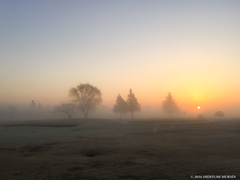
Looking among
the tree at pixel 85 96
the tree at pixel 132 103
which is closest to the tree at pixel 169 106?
the tree at pixel 132 103

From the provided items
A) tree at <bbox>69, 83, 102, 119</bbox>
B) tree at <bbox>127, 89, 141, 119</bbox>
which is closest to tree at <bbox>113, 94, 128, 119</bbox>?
tree at <bbox>127, 89, 141, 119</bbox>

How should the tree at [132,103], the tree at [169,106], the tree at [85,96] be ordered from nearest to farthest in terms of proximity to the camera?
the tree at [85,96]
the tree at [132,103]
the tree at [169,106]

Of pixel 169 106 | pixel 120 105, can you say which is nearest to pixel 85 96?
pixel 120 105

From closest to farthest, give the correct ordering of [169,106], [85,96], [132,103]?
[85,96] → [132,103] → [169,106]

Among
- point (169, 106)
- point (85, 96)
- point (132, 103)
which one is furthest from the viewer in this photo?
point (169, 106)

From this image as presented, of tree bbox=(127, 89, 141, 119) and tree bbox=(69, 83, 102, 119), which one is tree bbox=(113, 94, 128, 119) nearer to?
tree bbox=(127, 89, 141, 119)

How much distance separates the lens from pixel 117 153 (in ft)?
45.9

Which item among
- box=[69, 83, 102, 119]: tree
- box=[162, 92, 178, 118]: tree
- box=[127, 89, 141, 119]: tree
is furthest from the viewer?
box=[162, 92, 178, 118]: tree

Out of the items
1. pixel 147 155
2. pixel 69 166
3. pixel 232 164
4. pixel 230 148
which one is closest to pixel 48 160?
pixel 69 166

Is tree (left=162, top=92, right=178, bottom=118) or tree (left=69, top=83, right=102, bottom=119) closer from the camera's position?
tree (left=69, top=83, right=102, bottom=119)

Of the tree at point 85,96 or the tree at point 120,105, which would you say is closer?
the tree at point 85,96

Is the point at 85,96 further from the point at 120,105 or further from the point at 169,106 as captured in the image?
the point at 169,106

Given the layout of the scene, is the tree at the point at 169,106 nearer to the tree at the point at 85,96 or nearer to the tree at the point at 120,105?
the tree at the point at 120,105

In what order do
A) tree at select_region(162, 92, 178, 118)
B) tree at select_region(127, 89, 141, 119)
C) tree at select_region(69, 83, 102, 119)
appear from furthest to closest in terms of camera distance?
1. tree at select_region(162, 92, 178, 118)
2. tree at select_region(127, 89, 141, 119)
3. tree at select_region(69, 83, 102, 119)
